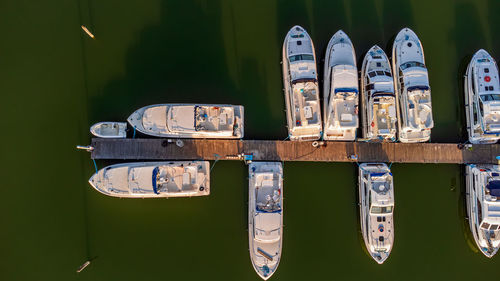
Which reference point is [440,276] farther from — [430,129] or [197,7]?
[197,7]

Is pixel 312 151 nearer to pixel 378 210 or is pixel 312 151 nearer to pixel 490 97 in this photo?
pixel 378 210

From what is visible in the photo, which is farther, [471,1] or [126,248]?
[471,1]

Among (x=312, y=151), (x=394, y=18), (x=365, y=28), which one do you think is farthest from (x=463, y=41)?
(x=312, y=151)

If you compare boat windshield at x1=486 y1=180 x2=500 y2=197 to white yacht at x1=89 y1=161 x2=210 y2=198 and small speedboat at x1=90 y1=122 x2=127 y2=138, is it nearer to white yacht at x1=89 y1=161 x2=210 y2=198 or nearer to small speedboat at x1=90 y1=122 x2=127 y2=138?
white yacht at x1=89 y1=161 x2=210 y2=198

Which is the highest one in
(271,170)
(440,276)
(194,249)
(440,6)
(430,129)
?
(440,6)

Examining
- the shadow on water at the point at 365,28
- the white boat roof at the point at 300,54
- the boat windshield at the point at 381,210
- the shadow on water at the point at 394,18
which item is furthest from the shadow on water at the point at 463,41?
the white boat roof at the point at 300,54

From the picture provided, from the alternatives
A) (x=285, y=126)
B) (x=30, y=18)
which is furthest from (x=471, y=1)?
(x=30, y=18)
